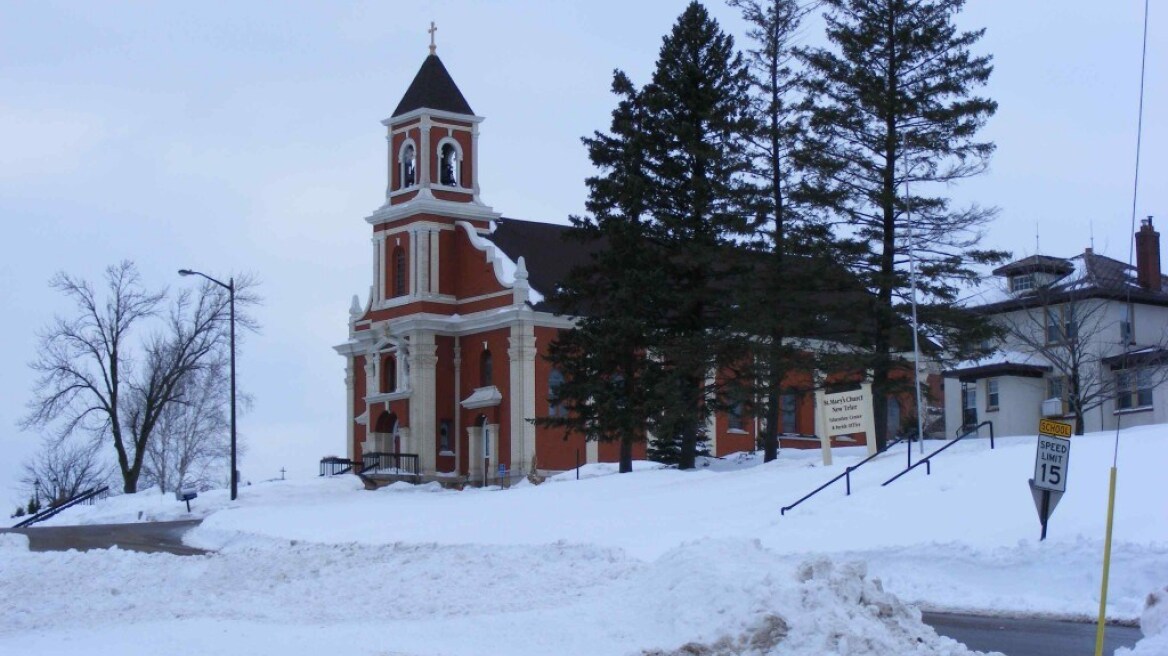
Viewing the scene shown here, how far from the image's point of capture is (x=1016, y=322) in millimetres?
53531

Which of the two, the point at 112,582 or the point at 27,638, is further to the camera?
the point at 112,582

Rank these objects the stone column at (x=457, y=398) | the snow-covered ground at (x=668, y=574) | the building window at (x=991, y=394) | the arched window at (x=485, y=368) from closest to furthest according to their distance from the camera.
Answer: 1. the snow-covered ground at (x=668, y=574)
2. the building window at (x=991, y=394)
3. the arched window at (x=485, y=368)
4. the stone column at (x=457, y=398)

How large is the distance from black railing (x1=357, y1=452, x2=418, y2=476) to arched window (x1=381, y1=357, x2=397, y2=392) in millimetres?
3760

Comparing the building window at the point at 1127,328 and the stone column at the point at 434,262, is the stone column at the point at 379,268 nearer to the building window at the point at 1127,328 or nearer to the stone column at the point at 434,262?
the stone column at the point at 434,262

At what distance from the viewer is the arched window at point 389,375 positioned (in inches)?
2660

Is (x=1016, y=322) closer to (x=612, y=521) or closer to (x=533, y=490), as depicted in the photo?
(x=533, y=490)

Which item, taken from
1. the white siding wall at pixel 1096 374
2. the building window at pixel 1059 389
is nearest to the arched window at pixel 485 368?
the white siding wall at pixel 1096 374

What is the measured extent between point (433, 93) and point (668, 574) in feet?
171

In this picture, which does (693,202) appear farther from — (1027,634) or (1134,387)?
(1027,634)

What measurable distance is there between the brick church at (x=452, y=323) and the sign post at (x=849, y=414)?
30034 millimetres

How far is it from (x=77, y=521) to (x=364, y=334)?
72.7ft

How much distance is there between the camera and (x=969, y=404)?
60.0m

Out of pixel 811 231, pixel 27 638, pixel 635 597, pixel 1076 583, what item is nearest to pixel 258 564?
pixel 27 638

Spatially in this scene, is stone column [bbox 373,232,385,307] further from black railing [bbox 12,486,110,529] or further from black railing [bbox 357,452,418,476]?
black railing [bbox 12,486,110,529]
